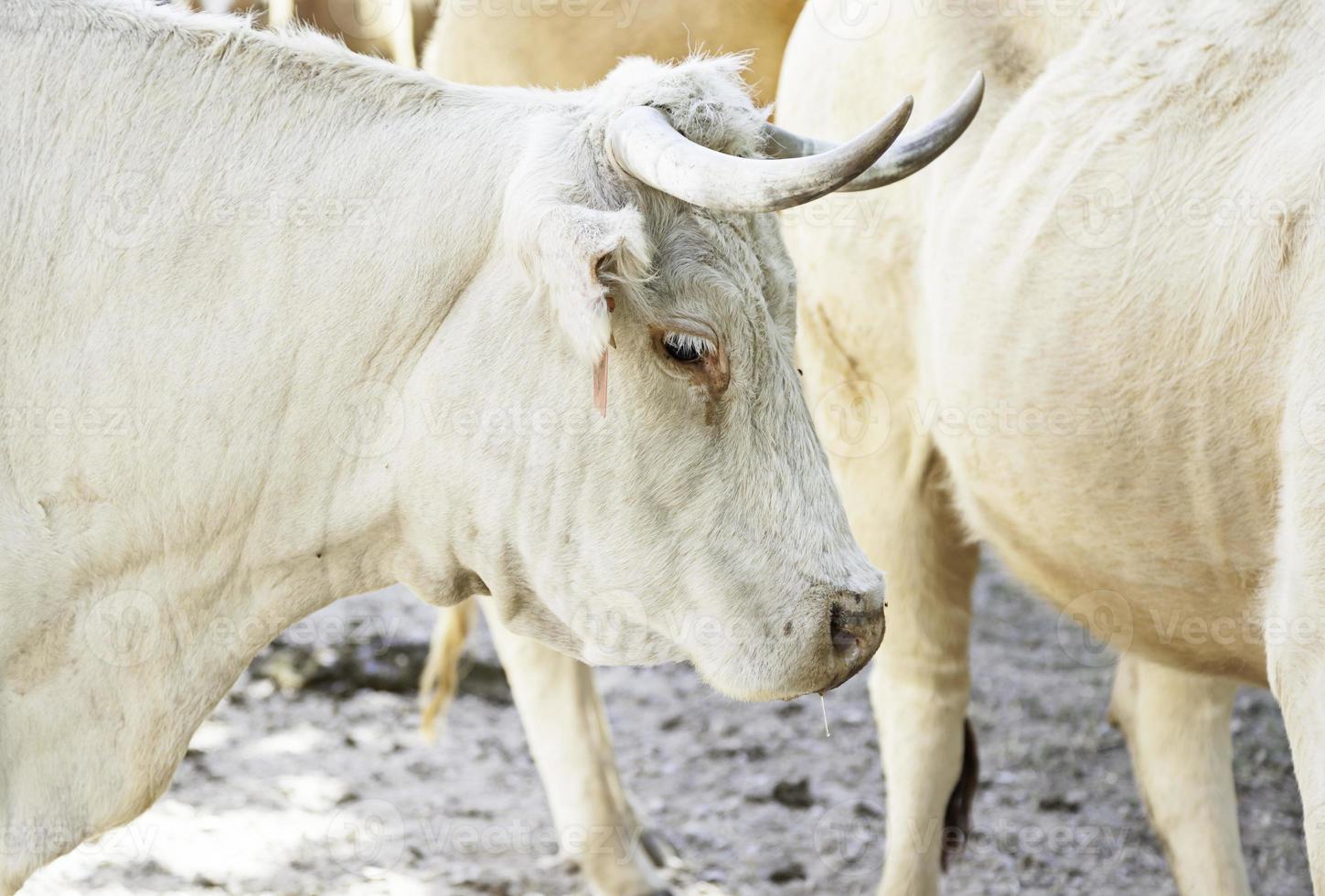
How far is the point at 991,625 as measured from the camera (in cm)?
650

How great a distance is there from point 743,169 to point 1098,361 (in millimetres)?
1192

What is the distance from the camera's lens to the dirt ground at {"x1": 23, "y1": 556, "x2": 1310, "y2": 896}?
4.34 m

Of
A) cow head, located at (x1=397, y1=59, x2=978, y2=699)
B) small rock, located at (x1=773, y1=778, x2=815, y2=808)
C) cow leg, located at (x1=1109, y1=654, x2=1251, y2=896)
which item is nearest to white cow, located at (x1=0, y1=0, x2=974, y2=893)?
cow head, located at (x1=397, y1=59, x2=978, y2=699)

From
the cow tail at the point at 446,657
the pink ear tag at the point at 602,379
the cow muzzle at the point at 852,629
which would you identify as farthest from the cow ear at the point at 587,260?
the cow tail at the point at 446,657

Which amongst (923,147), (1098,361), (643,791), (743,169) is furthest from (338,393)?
(643,791)

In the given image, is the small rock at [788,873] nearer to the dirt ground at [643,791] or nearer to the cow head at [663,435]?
the dirt ground at [643,791]

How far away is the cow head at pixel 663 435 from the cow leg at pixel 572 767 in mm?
1654

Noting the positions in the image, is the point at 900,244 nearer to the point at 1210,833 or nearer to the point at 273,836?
the point at 1210,833

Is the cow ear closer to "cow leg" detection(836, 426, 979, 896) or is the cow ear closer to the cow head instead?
the cow head

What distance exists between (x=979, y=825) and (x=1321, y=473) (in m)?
2.47

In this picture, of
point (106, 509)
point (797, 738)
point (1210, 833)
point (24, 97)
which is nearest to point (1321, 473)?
point (1210, 833)

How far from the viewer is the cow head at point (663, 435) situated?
2344 millimetres

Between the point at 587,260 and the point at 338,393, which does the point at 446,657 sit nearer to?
the point at 338,393

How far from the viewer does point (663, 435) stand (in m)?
2.38
